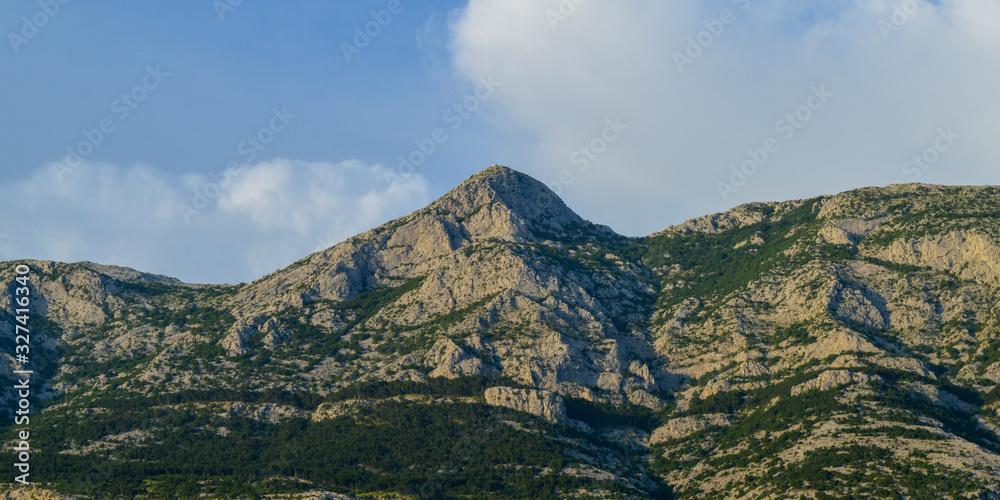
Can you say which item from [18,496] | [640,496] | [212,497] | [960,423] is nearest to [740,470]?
[640,496]

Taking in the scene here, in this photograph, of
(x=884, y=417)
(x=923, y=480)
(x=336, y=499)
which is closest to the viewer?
(x=923, y=480)

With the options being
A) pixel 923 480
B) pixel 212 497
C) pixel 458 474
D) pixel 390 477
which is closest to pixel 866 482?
pixel 923 480

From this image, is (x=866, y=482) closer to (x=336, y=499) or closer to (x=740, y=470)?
(x=740, y=470)

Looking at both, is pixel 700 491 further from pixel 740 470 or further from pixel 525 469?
pixel 525 469

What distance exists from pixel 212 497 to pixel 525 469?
62.6m

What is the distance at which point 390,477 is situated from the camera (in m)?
198

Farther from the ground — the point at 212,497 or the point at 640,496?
the point at 212,497

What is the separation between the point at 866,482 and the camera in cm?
16962

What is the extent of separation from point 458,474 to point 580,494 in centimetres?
2728

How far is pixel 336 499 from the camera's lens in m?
182

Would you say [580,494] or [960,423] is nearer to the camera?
[580,494]

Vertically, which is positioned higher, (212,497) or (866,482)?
(212,497)

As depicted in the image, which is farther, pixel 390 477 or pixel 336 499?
pixel 390 477

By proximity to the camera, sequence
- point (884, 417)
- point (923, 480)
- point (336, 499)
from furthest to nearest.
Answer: point (884, 417)
point (336, 499)
point (923, 480)
